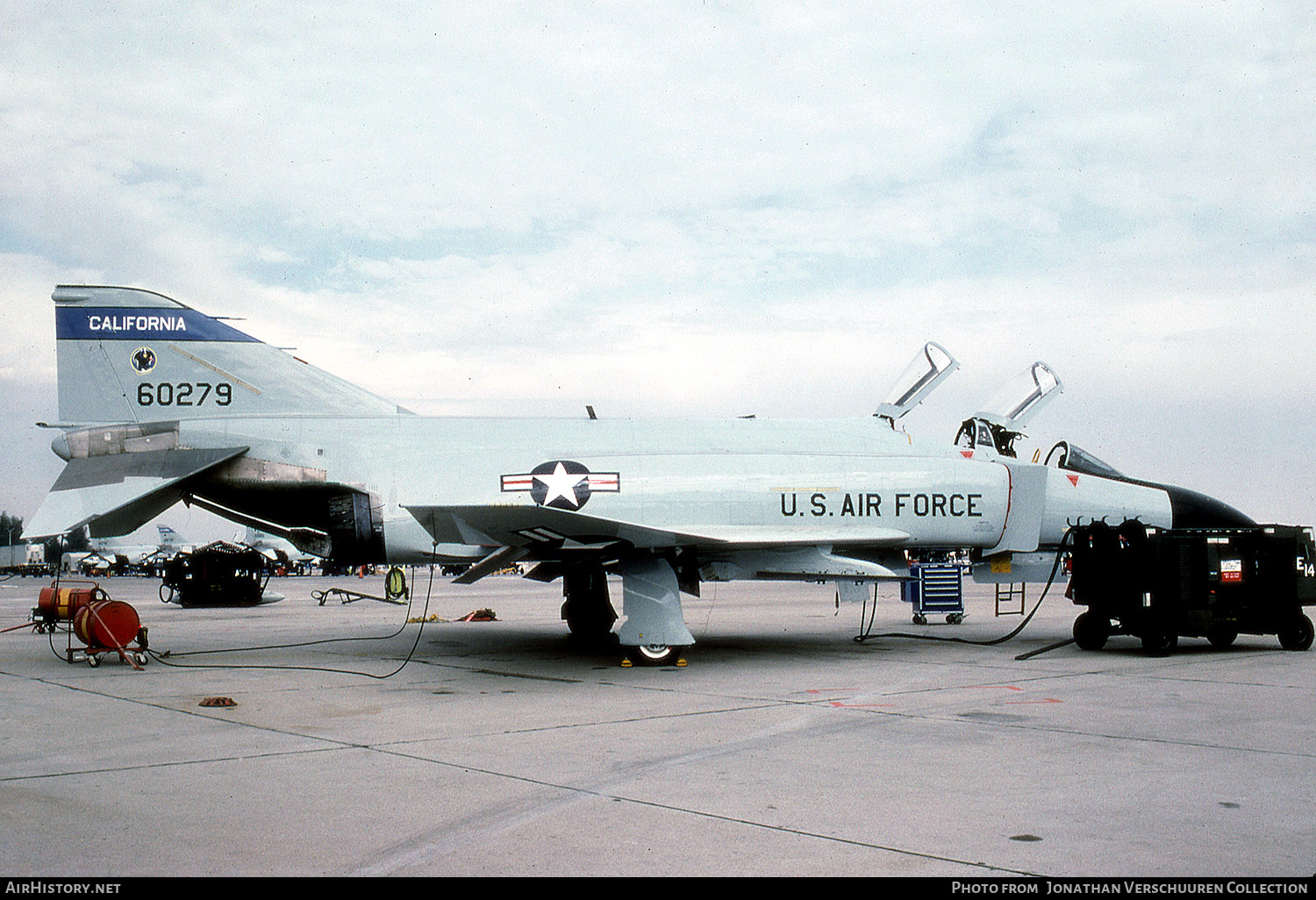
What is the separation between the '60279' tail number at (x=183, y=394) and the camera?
12.0 metres

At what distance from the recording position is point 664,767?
5.39 metres

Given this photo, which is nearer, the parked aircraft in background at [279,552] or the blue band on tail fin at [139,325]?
the blue band on tail fin at [139,325]

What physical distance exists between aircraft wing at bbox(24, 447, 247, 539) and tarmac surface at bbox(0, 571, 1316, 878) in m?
1.68

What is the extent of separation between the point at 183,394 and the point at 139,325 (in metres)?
1.02

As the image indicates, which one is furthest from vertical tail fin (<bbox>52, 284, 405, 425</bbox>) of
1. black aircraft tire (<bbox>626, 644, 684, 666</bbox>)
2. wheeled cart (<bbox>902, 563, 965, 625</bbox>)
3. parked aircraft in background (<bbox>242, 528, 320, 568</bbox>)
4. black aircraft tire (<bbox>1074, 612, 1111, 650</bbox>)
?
parked aircraft in background (<bbox>242, 528, 320, 568</bbox>)

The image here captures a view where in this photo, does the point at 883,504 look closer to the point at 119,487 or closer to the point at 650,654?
the point at 650,654

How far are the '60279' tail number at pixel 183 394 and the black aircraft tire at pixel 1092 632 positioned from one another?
35.7 feet

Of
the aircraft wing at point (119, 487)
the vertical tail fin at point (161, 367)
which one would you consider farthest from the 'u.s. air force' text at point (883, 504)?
the aircraft wing at point (119, 487)

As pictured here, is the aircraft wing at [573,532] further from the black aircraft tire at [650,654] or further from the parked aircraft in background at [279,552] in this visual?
the parked aircraft in background at [279,552]

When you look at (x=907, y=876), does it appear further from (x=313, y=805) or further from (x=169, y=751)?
(x=169, y=751)

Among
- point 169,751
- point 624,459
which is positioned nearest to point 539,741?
point 169,751

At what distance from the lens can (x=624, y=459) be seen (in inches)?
467

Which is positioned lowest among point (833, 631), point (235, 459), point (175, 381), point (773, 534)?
point (833, 631)
